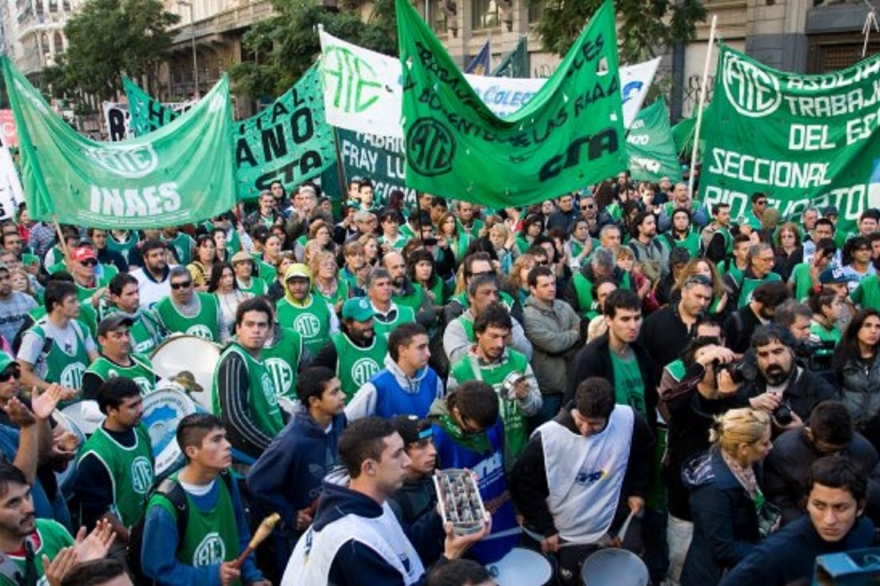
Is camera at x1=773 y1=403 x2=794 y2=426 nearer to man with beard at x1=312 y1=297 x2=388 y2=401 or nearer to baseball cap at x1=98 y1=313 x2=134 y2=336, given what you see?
man with beard at x1=312 y1=297 x2=388 y2=401

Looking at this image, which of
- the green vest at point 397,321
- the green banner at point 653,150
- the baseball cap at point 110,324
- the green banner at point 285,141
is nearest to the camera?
the baseball cap at point 110,324

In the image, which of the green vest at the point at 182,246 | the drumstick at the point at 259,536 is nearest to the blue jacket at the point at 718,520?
the drumstick at the point at 259,536

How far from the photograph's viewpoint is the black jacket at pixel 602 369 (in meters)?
4.56

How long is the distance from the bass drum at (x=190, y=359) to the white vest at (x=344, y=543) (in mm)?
2313

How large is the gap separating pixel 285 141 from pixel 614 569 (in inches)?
335

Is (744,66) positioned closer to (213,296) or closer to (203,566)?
(213,296)

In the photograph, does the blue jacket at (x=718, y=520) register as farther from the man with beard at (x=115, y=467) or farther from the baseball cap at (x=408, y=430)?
the man with beard at (x=115, y=467)

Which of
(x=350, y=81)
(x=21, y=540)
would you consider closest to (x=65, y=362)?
(x=21, y=540)

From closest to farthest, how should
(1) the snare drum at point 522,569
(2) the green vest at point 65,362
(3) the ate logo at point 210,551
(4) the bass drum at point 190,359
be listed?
(3) the ate logo at point 210,551 < (1) the snare drum at point 522,569 < (4) the bass drum at point 190,359 < (2) the green vest at point 65,362

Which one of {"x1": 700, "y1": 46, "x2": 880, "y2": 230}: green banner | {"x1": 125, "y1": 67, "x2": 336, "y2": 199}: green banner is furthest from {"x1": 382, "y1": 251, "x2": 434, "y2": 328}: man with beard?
{"x1": 125, "y1": 67, "x2": 336, "y2": 199}: green banner

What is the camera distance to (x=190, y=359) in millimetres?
5059

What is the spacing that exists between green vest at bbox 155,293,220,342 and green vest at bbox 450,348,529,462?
2.14 m

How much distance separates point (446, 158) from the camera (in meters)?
6.77

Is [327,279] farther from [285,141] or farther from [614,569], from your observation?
[285,141]
